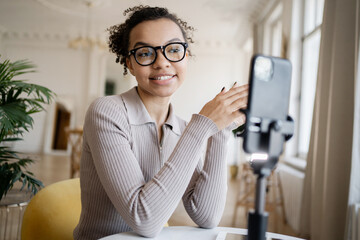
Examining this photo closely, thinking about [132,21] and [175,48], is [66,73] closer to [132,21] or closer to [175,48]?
[132,21]

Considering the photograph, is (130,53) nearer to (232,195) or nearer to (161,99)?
(161,99)

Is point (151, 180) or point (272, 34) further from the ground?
point (272, 34)

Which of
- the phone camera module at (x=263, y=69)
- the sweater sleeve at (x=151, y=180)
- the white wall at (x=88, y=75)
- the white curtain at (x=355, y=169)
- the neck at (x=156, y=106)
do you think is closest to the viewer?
the phone camera module at (x=263, y=69)

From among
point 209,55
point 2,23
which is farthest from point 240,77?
point 2,23

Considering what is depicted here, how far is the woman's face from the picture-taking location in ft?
3.33

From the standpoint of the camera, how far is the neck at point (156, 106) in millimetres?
1132

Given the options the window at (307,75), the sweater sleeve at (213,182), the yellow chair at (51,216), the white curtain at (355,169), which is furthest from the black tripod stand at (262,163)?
the window at (307,75)

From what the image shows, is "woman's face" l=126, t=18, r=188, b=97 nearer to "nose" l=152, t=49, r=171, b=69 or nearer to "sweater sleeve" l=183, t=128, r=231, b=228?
"nose" l=152, t=49, r=171, b=69

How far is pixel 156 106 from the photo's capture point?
1147 mm

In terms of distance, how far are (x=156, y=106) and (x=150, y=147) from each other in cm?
17

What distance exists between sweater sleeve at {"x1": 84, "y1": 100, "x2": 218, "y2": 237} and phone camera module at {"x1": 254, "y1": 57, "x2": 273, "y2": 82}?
406mm

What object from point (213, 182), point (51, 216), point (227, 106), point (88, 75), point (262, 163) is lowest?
point (51, 216)

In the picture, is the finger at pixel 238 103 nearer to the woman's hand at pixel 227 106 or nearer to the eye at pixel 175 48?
the woman's hand at pixel 227 106

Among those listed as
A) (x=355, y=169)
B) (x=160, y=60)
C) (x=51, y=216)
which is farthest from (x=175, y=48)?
(x=355, y=169)
